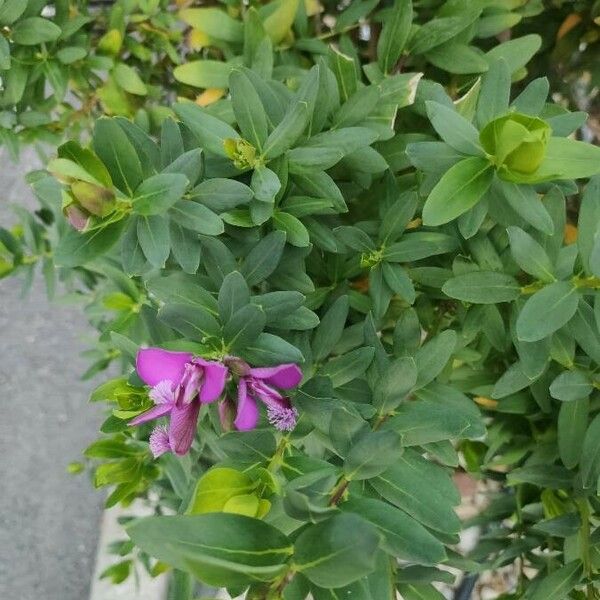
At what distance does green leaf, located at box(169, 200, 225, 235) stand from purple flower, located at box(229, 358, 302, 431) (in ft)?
0.29

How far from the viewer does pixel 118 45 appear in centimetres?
79

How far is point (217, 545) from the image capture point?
338 mm

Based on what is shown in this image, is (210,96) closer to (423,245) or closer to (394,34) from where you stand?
(394,34)

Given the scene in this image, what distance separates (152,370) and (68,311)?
125cm

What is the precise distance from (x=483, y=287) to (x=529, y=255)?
1.9 inches

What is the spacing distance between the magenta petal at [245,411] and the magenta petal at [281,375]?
0.01m

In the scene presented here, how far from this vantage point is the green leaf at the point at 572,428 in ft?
1.98

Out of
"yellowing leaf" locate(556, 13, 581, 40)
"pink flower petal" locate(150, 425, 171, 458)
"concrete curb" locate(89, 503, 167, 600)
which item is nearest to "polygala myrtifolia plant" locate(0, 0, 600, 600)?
"pink flower petal" locate(150, 425, 171, 458)

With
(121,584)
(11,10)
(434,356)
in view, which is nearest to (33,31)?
(11,10)

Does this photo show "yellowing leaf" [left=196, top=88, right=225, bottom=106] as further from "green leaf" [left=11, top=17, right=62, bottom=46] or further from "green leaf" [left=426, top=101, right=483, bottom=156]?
"green leaf" [left=426, top=101, right=483, bottom=156]

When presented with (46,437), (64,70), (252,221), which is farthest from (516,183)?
(46,437)

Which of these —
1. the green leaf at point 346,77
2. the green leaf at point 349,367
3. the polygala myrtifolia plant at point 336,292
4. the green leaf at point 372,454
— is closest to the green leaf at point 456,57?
the polygala myrtifolia plant at point 336,292

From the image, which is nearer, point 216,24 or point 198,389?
point 198,389

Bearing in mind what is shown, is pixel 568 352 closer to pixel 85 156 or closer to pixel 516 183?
pixel 516 183
